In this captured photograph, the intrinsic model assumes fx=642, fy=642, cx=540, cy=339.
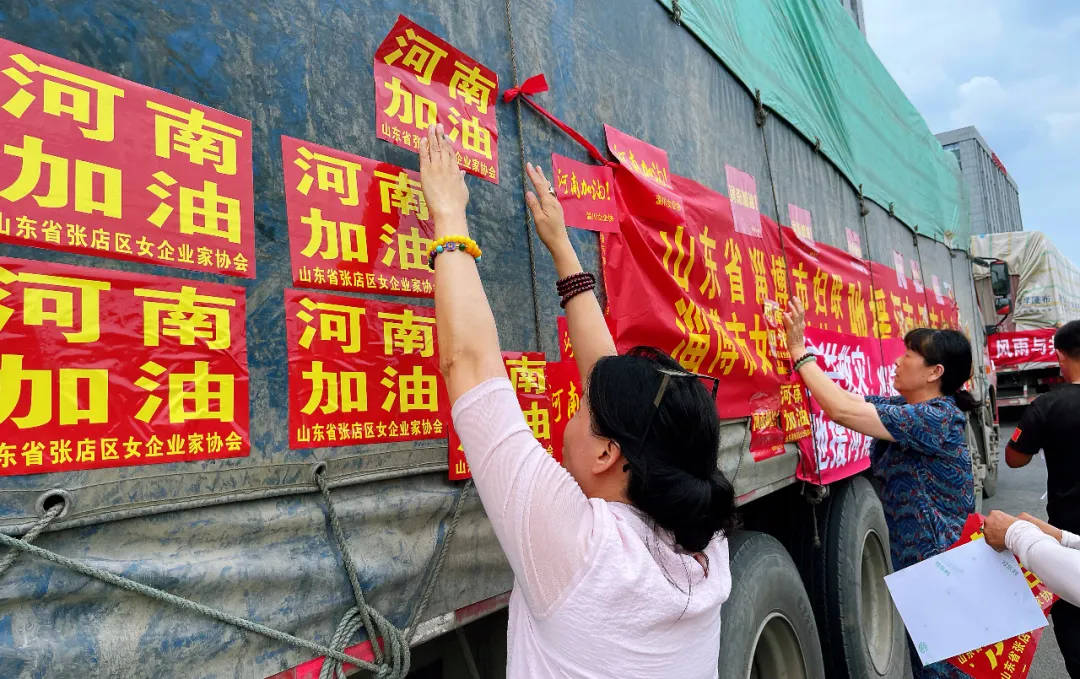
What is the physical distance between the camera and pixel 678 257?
5.96ft

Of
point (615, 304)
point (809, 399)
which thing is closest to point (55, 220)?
point (615, 304)

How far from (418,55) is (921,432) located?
1881 mm

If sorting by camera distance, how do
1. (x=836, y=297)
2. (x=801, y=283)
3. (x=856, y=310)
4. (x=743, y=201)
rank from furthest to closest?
1. (x=856, y=310)
2. (x=836, y=297)
3. (x=801, y=283)
4. (x=743, y=201)

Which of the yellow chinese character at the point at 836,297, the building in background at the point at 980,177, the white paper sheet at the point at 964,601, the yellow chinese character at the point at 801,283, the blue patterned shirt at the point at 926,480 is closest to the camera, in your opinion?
the white paper sheet at the point at 964,601

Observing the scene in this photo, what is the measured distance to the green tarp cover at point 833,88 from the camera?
7.98ft

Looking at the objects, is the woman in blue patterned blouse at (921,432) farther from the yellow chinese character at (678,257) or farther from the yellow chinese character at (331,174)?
the yellow chinese character at (331,174)

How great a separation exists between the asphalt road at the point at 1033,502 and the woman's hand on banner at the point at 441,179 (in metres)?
3.75

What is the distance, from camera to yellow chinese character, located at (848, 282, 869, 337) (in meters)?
3.12

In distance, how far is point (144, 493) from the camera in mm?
785

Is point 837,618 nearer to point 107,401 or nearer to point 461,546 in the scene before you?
point 461,546

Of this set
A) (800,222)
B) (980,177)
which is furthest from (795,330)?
(980,177)

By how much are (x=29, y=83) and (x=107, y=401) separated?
381 millimetres

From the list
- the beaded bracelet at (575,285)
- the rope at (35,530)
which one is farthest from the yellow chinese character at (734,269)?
the rope at (35,530)

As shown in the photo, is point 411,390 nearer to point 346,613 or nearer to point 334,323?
point 334,323
